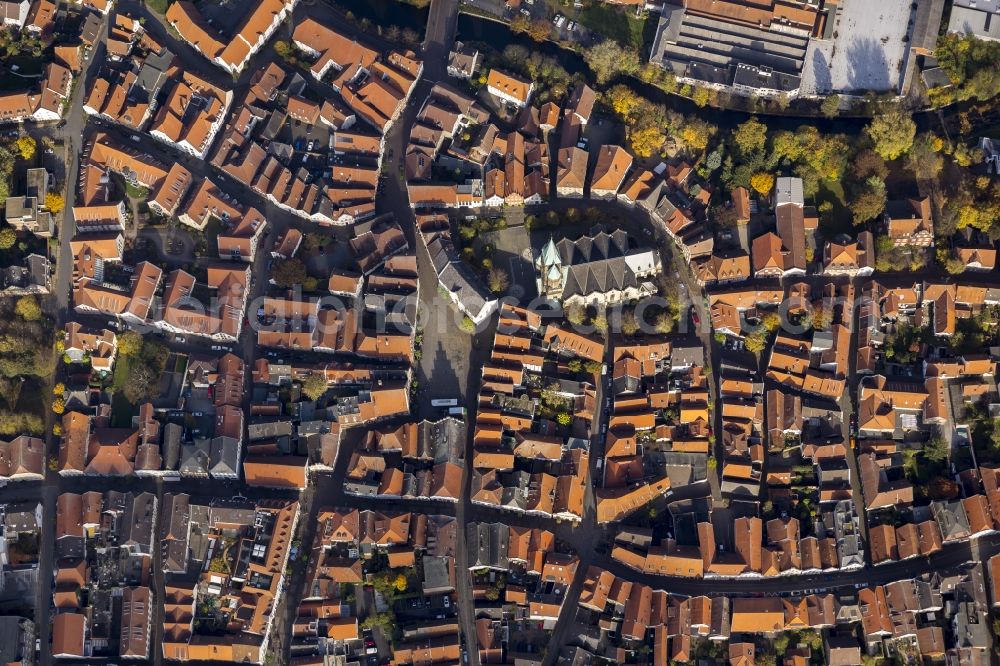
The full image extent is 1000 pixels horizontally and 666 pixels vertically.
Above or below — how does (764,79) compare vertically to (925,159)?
above

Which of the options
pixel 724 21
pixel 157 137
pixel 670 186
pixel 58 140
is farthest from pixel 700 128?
pixel 58 140

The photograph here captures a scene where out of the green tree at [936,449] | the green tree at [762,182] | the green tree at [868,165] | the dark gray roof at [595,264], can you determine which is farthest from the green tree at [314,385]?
the green tree at [936,449]

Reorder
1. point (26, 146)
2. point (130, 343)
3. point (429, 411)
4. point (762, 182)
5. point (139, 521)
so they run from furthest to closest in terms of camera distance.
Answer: point (26, 146) → point (762, 182) → point (429, 411) → point (130, 343) → point (139, 521)

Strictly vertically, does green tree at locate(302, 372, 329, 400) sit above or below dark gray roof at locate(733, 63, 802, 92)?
below

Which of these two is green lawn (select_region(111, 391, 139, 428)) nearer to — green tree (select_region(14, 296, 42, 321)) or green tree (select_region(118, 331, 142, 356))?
green tree (select_region(118, 331, 142, 356))

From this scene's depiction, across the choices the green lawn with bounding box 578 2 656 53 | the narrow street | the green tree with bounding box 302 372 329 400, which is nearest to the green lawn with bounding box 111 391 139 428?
the narrow street

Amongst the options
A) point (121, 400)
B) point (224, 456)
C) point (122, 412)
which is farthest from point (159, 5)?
point (224, 456)

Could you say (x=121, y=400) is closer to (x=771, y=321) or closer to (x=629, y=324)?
(x=629, y=324)
